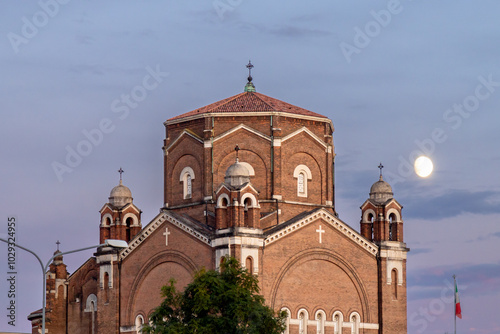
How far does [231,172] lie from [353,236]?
9235 millimetres

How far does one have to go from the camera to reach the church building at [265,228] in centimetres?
7569

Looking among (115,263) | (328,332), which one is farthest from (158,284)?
(328,332)

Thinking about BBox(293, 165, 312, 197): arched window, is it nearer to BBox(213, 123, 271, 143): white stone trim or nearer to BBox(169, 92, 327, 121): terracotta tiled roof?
BBox(213, 123, 271, 143): white stone trim

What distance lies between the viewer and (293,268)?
7662cm

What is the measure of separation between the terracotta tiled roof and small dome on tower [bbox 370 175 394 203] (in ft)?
19.5

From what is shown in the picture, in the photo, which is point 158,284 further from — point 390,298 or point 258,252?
point 390,298

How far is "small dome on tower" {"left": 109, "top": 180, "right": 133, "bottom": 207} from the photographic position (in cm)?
8262

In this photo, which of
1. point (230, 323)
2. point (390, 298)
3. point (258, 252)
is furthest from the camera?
point (390, 298)

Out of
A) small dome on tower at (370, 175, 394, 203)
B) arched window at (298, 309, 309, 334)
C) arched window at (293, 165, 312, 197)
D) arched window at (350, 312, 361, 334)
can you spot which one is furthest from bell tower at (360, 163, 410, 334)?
arched window at (298, 309, 309, 334)

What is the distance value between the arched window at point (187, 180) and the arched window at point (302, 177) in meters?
6.72

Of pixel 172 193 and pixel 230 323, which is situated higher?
pixel 172 193

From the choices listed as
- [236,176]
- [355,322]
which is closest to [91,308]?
[236,176]

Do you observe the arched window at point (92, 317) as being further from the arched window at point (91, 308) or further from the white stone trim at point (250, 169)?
the white stone trim at point (250, 169)

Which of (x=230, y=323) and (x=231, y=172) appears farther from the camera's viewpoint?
(x=231, y=172)
